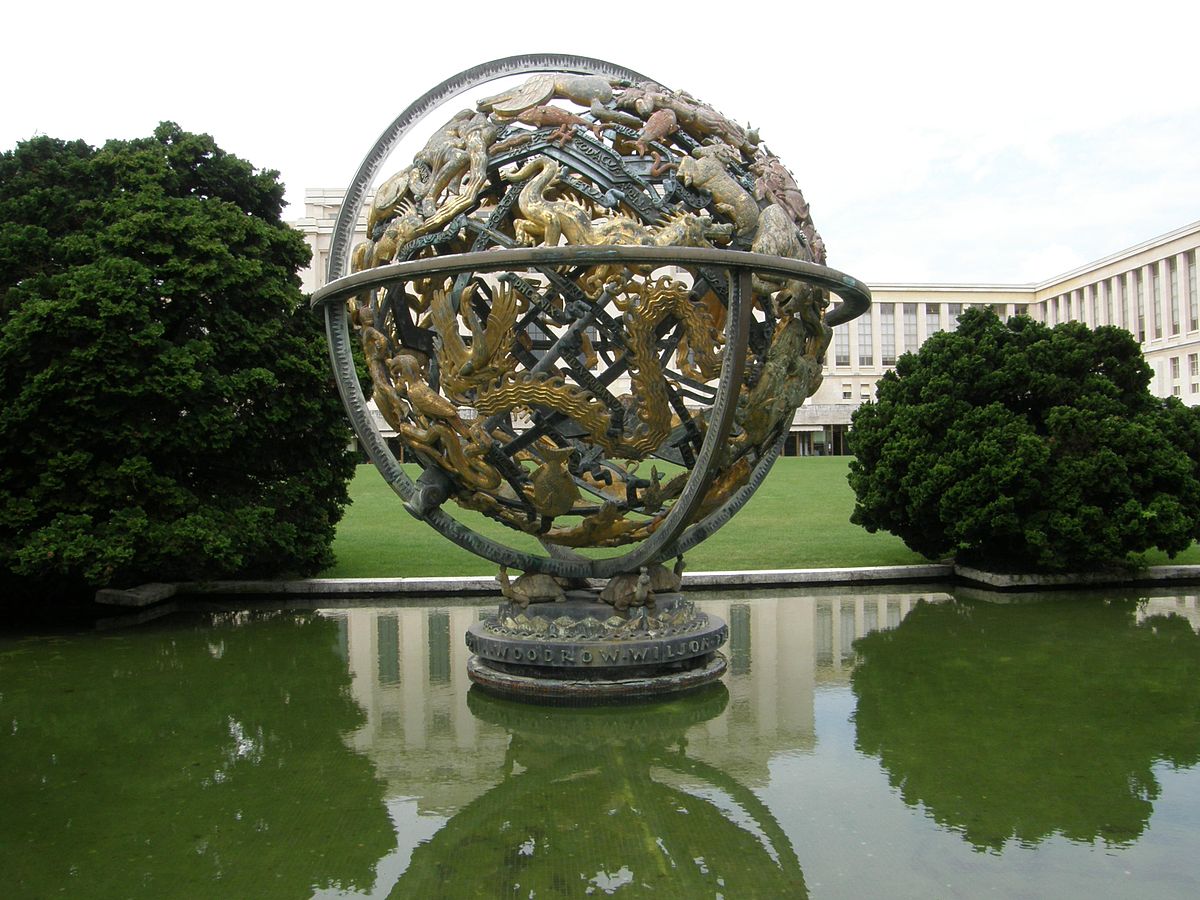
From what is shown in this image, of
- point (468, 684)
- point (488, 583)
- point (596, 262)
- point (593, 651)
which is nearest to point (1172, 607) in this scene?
point (593, 651)

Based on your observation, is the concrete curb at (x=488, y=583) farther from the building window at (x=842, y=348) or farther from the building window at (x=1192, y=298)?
the building window at (x=842, y=348)

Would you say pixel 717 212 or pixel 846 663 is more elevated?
pixel 717 212

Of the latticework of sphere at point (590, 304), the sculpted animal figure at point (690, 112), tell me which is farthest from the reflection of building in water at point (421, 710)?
the sculpted animal figure at point (690, 112)

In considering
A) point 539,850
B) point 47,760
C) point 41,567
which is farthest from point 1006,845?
point 41,567

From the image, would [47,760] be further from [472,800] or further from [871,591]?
[871,591]

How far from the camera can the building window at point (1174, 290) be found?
1922 inches

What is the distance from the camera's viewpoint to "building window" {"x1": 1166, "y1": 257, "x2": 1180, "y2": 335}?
48812 millimetres

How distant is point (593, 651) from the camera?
23.0ft

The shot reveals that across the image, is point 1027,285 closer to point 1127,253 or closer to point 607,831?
point 1127,253

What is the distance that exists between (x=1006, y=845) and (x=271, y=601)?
8681 millimetres

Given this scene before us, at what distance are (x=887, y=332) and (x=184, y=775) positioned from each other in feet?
201

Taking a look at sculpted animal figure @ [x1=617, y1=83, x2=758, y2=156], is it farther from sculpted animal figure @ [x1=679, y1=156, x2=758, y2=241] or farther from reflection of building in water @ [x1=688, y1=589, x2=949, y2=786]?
reflection of building in water @ [x1=688, y1=589, x2=949, y2=786]

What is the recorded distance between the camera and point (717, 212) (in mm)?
6926

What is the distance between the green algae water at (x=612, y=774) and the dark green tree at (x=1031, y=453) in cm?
206
